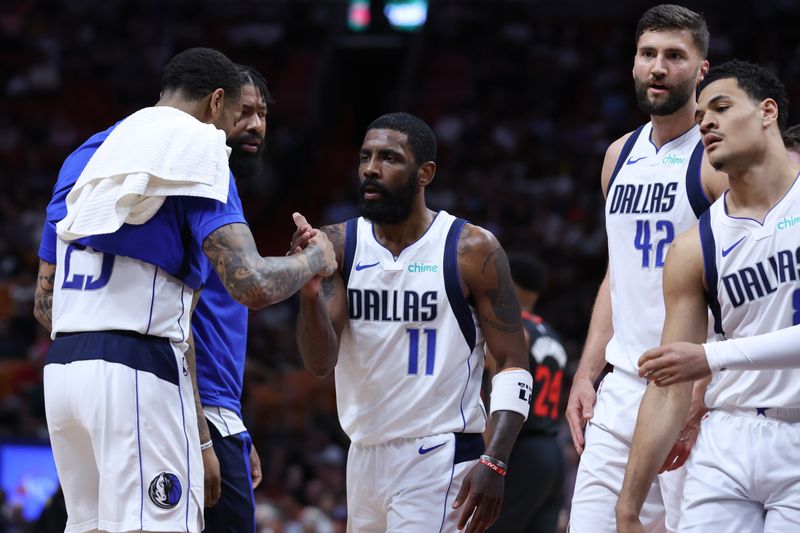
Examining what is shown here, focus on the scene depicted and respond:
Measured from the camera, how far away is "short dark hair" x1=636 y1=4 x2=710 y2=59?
206 inches

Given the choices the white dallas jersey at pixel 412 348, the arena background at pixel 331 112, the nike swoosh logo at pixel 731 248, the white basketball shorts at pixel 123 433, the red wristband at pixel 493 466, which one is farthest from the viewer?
the arena background at pixel 331 112

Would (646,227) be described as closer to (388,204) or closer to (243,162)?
(388,204)

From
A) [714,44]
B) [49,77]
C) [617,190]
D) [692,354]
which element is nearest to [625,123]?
[714,44]

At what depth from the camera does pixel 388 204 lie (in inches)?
210

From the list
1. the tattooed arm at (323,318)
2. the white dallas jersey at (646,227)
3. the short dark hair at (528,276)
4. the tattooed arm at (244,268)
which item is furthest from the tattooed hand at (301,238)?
the short dark hair at (528,276)

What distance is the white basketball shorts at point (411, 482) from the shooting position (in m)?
5.03

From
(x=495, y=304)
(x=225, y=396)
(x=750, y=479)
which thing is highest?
(x=495, y=304)

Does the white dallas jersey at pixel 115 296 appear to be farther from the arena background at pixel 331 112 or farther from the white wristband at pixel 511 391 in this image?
the arena background at pixel 331 112

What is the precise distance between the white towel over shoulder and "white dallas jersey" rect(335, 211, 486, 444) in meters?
1.19

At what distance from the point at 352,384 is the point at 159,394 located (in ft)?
4.25

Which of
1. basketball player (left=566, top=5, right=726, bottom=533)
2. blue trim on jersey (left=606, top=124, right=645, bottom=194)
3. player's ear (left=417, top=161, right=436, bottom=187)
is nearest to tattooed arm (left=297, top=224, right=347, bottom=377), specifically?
player's ear (left=417, top=161, right=436, bottom=187)

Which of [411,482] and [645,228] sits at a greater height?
[645,228]

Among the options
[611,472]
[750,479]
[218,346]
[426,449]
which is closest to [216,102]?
[218,346]

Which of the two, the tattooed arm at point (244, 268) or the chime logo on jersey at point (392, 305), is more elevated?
the tattooed arm at point (244, 268)
